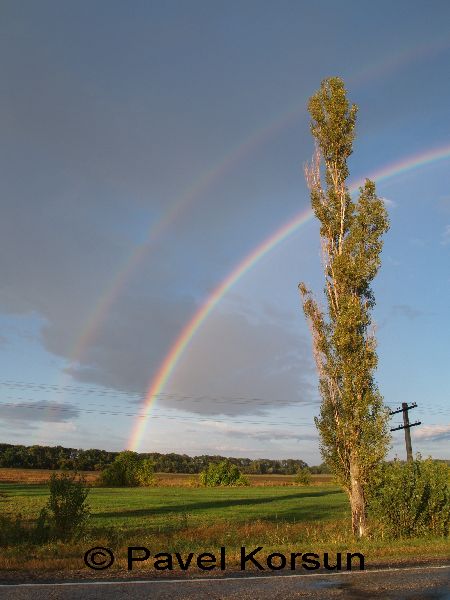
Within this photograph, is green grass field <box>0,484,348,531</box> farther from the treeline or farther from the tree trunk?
the treeline

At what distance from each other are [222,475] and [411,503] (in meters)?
97.9

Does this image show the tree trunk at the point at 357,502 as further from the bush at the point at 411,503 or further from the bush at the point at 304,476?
the bush at the point at 304,476

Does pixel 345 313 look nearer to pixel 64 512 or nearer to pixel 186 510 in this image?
pixel 64 512

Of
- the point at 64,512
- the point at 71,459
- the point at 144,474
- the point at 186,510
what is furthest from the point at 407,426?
the point at 71,459

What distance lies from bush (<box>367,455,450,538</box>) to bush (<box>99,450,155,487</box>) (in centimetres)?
8447

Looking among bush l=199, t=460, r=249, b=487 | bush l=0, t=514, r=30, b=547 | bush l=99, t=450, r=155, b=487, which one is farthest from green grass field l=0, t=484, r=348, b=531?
bush l=199, t=460, r=249, b=487

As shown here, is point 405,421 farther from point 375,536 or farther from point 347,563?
point 347,563

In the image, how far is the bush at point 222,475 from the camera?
110812 millimetres

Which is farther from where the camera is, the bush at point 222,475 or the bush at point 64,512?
the bush at point 222,475

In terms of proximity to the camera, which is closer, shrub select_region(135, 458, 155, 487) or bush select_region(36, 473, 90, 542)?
bush select_region(36, 473, 90, 542)

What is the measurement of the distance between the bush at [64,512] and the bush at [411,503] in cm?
949

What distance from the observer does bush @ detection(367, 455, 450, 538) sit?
18062 millimetres

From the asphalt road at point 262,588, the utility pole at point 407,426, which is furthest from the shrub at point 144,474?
the asphalt road at point 262,588

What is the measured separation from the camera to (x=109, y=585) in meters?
10.3
